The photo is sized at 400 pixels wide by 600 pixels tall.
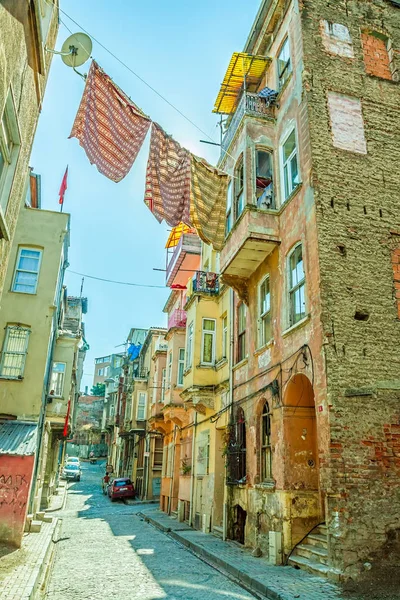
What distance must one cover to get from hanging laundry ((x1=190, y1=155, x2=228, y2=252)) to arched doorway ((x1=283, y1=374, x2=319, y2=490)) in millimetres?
4230

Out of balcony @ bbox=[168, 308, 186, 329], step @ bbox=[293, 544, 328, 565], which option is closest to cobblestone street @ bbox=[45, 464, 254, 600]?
step @ bbox=[293, 544, 328, 565]

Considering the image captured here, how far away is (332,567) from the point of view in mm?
8633

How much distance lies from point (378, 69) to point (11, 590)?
606 inches

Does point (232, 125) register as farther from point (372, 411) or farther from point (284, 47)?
point (372, 411)

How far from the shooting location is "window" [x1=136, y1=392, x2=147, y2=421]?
128 feet

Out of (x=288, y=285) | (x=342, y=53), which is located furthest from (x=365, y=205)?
(x=342, y=53)

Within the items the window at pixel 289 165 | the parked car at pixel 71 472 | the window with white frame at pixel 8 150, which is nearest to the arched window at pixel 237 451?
the window at pixel 289 165

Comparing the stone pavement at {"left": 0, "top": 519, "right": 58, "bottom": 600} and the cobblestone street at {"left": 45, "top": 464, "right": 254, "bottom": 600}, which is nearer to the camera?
the stone pavement at {"left": 0, "top": 519, "right": 58, "bottom": 600}

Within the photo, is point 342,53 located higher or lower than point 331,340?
higher

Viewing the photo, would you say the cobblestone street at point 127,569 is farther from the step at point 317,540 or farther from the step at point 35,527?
→ the step at point 317,540

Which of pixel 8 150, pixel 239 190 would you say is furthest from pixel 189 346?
pixel 8 150

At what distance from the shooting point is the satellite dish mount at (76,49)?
8.24 metres

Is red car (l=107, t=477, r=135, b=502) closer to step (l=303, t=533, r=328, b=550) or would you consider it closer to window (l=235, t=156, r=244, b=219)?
window (l=235, t=156, r=244, b=219)

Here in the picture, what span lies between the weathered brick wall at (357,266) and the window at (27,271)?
35.3 ft
